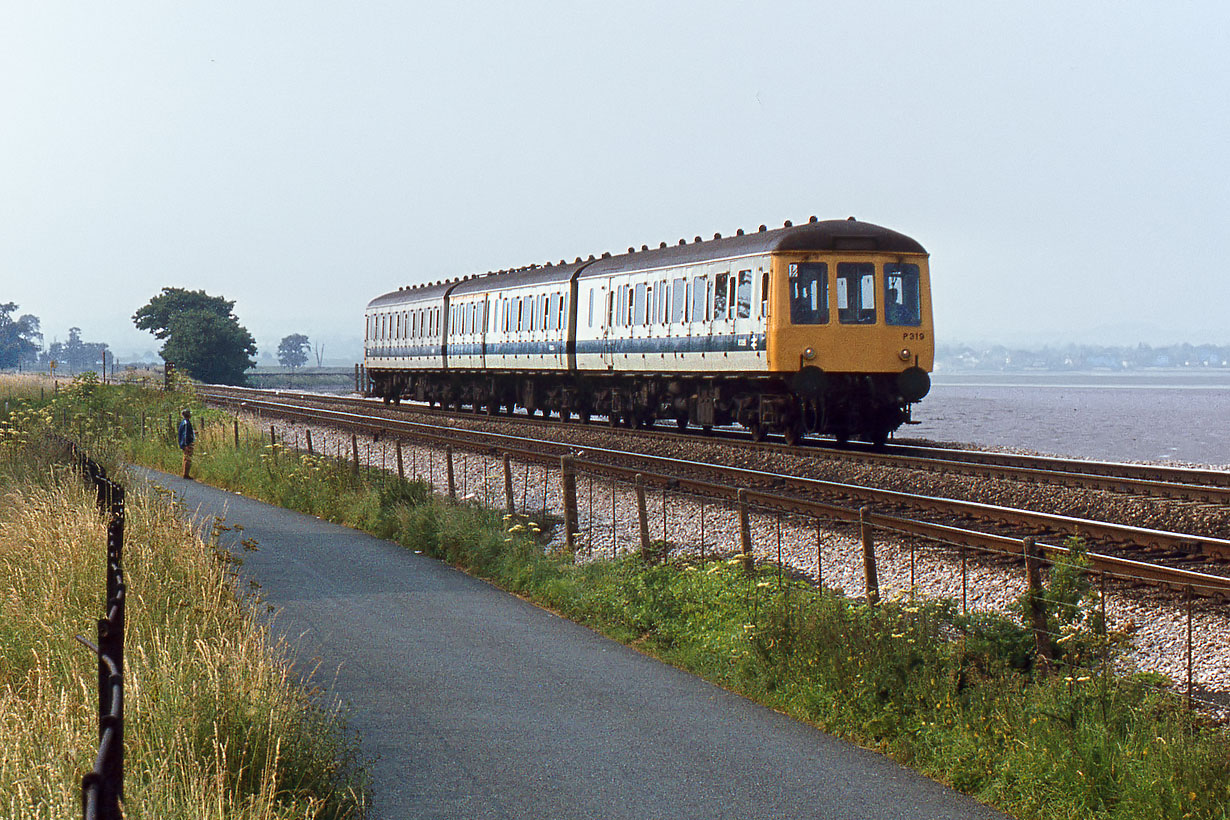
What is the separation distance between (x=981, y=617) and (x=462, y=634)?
456 centimetres

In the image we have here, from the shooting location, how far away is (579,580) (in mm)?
13406

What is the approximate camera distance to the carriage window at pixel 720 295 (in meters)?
24.4

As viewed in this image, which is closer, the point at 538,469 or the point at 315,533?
the point at 315,533

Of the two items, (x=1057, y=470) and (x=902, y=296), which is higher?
(x=902, y=296)

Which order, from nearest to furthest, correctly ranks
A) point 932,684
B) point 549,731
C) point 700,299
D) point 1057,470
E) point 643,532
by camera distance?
point 932,684
point 549,731
point 643,532
point 1057,470
point 700,299

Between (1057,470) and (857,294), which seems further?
(857,294)

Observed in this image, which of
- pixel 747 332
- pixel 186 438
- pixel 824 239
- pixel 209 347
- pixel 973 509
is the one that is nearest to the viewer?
pixel 973 509

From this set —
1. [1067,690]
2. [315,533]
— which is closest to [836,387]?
[315,533]

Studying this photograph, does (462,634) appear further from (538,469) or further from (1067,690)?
(538,469)

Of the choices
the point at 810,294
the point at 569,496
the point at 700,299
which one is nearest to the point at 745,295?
the point at 810,294

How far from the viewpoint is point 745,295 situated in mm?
23578

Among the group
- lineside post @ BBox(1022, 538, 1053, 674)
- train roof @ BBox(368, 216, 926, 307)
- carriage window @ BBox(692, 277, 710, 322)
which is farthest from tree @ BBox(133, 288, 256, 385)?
lineside post @ BBox(1022, 538, 1053, 674)

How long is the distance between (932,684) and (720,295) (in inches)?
647

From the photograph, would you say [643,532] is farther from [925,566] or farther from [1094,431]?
[1094,431]
